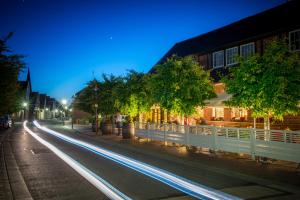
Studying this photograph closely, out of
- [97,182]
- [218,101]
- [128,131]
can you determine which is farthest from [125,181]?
[128,131]

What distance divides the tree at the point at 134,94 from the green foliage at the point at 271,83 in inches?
426

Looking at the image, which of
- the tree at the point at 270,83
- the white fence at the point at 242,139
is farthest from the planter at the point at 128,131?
the tree at the point at 270,83

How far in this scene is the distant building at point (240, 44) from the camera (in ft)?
70.2

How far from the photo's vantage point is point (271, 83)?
13930 millimetres

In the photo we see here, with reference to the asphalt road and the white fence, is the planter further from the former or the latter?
the asphalt road

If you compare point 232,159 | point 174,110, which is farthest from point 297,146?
→ point 174,110

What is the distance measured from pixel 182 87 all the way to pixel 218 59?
9.83 m

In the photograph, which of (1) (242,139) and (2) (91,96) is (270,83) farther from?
(2) (91,96)

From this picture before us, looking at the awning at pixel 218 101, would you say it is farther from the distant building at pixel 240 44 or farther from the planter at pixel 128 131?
the planter at pixel 128 131

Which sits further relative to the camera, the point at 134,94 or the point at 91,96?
the point at 91,96

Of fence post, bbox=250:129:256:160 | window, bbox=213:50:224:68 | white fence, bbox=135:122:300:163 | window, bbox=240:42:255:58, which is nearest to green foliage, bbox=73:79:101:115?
window, bbox=213:50:224:68

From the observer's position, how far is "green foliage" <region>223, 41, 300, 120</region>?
13.9 m

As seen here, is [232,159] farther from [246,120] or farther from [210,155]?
[246,120]

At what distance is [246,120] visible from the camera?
23547 millimetres
